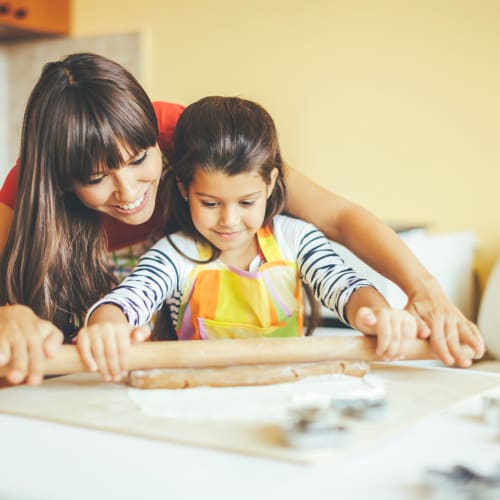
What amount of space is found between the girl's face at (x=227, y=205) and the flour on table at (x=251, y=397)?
331mm

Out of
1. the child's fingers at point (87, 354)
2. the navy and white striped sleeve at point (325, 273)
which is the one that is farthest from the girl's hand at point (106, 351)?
the navy and white striped sleeve at point (325, 273)

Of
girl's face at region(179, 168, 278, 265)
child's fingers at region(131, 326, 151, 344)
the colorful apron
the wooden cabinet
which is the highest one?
the wooden cabinet

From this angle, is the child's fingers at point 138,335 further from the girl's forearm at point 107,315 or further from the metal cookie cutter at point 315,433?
the metal cookie cutter at point 315,433

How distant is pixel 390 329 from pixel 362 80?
5.46 feet

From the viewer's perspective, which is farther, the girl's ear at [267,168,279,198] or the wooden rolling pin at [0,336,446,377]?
the girl's ear at [267,168,279,198]

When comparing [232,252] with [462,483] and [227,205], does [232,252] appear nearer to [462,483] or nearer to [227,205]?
[227,205]

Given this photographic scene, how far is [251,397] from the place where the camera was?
0.87 m

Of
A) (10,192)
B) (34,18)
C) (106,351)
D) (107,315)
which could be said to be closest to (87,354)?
(106,351)

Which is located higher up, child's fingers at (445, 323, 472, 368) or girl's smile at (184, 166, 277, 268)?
girl's smile at (184, 166, 277, 268)

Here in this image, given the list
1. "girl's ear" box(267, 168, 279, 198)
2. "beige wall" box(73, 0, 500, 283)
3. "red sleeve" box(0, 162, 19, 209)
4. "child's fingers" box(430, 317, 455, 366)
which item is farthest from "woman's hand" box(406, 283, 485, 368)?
"beige wall" box(73, 0, 500, 283)

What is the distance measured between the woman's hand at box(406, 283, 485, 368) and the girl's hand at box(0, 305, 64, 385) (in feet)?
1.56

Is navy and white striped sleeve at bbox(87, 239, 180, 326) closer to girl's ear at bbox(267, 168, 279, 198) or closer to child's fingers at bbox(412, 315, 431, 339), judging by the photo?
girl's ear at bbox(267, 168, 279, 198)

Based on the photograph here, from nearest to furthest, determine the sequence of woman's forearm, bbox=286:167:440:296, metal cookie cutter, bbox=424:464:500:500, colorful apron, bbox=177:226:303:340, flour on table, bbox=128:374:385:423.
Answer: metal cookie cutter, bbox=424:464:500:500, flour on table, bbox=128:374:385:423, woman's forearm, bbox=286:167:440:296, colorful apron, bbox=177:226:303:340

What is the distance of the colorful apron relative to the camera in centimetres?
125
